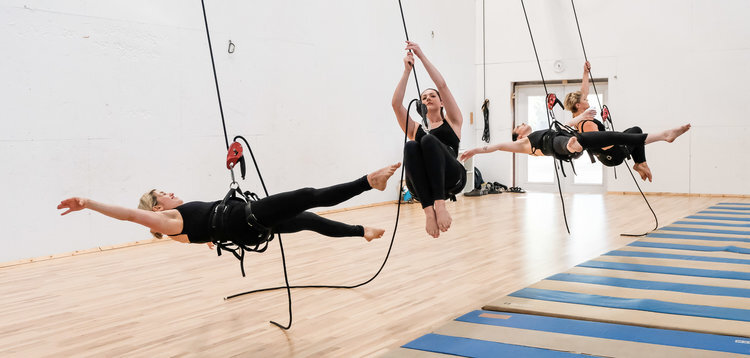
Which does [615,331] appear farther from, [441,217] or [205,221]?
[205,221]

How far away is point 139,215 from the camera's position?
3.01m

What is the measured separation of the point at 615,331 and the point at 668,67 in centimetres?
821

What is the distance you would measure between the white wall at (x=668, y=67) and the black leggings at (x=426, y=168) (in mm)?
7856

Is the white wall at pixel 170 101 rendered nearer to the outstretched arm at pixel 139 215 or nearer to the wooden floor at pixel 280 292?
the wooden floor at pixel 280 292

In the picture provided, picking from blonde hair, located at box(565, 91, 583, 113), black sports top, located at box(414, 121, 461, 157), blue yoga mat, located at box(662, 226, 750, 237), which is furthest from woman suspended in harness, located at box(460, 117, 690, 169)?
blue yoga mat, located at box(662, 226, 750, 237)

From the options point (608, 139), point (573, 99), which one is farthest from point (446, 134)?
point (573, 99)

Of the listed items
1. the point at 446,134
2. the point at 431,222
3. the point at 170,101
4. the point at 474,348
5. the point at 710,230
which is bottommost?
the point at 710,230

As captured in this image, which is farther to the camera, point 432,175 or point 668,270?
point 668,270

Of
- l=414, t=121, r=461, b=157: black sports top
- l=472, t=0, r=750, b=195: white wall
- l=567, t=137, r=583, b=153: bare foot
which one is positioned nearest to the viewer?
l=414, t=121, r=461, b=157: black sports top

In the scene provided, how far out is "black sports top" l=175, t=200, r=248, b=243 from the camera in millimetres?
3139

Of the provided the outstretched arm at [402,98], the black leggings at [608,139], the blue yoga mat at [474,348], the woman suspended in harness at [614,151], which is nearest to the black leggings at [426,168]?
the outstretched arm at [402,98]

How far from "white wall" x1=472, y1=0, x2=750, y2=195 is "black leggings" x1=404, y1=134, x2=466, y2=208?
25.8ft

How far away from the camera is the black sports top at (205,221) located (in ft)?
10.3

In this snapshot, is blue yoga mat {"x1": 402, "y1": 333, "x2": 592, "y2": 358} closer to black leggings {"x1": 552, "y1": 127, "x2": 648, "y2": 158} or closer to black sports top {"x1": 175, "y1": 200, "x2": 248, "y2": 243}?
black sports top {"x1": 175, "y1": 200, "x2": 248, "y2": 243}
